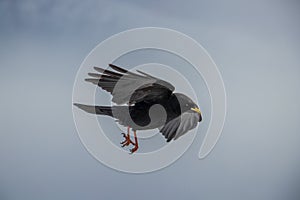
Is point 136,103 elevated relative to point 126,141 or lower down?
elevated

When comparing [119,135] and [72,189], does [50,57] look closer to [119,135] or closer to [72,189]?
[119,135]

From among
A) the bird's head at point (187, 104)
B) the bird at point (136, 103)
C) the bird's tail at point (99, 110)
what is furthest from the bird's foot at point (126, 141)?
the bird's head at point (187, 104)

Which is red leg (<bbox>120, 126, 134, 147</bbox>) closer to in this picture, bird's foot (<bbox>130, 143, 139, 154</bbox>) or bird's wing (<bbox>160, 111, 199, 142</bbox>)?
bird's foot (<bbox>130, 143, 139, 154</bbox>)

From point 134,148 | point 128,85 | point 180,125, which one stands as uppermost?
point 128,85

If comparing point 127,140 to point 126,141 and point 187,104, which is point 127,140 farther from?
point 187,104

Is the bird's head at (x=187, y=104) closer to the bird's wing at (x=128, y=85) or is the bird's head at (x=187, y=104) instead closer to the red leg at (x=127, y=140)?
the bird's wing at (x=128, y=85)

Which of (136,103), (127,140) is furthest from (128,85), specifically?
(127,140)

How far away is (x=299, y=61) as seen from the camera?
6.75ft

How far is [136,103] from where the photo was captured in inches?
72.4

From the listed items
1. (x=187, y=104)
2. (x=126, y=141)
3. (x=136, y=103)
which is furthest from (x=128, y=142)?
(x=187, y=104)

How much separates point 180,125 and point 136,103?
9.7 inches

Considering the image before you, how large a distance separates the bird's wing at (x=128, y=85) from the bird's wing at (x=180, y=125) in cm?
14

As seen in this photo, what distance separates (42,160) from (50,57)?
509mm

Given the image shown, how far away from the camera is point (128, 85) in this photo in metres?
1.84
